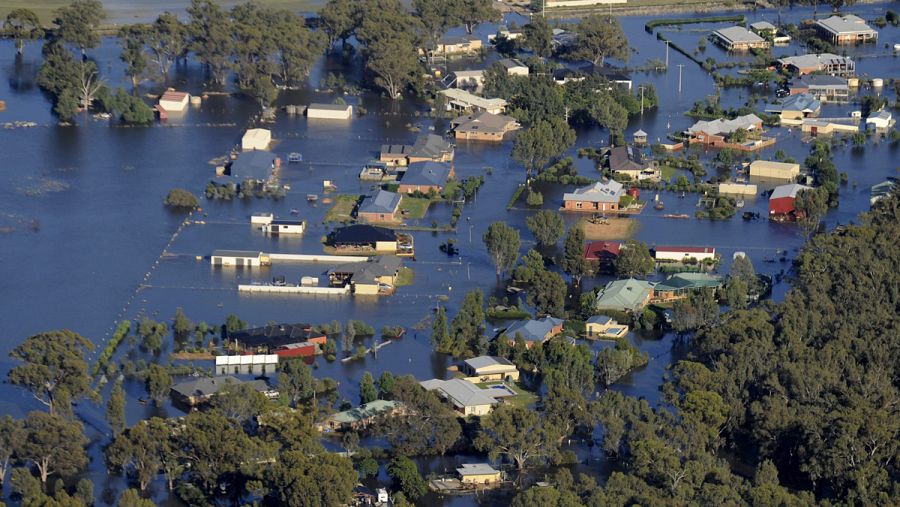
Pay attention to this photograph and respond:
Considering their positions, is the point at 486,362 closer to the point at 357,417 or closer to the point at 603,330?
the point at 603,330

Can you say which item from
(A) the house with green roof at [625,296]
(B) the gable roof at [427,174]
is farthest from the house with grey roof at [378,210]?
(A) the house with green roof at [625,296]

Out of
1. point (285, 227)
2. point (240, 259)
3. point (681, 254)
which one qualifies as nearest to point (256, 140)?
point (285, 227)

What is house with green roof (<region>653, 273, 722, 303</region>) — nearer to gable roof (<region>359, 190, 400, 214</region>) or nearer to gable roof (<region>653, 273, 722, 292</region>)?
gable roof (<region>653, 273, 722, 292</region>)

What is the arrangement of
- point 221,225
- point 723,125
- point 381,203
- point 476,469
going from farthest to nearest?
point 723,125
point 381,203
point 221,225
point 476,469

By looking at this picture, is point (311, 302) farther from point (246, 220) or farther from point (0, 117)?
point (0, 117)

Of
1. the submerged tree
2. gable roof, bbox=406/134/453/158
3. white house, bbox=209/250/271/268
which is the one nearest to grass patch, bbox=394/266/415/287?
white house, bbox=209/250/271/268

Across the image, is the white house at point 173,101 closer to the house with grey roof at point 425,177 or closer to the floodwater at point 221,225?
the floodwater at point 221,225
